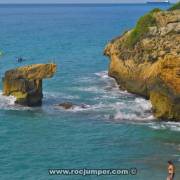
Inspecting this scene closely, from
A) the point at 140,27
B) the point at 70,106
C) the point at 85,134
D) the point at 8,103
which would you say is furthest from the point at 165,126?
the point at 140,27

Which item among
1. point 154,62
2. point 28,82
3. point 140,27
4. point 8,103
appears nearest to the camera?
point 28,82

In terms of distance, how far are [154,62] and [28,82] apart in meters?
14.9

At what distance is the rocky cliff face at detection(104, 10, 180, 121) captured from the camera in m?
54.1

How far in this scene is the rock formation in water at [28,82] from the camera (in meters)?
61.3

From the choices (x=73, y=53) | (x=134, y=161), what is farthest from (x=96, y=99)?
(x=73, y=53)

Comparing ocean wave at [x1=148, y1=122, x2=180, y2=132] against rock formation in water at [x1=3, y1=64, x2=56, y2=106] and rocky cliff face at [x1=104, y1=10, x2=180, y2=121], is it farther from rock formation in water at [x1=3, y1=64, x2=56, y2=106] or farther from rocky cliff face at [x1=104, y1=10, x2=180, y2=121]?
rock formation in water at [x1=3, y1=64, x2=56, y2=106]

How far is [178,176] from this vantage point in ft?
130

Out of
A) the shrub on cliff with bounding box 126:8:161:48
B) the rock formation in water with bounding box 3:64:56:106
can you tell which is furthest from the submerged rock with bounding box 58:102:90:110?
the shrub on cliff with bounding box 126:8:161:48

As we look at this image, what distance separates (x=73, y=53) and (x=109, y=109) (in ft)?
174

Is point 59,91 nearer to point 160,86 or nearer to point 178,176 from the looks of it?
point 160,86

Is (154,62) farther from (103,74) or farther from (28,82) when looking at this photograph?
(103,74)

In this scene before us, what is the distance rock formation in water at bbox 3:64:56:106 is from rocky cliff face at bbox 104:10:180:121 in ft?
37.1

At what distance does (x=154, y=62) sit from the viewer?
63906mm

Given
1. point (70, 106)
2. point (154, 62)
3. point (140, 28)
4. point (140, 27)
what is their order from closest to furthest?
point (70, 106), point (154, 62), point (140, 28), point (140, 27)
